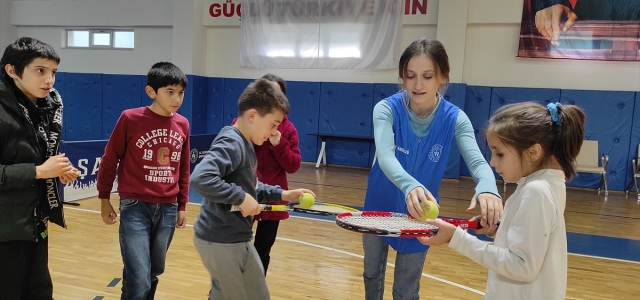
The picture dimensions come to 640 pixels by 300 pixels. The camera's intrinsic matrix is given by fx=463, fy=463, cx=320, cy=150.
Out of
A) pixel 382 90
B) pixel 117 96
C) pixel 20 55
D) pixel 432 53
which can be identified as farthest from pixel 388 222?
pixel 117 96

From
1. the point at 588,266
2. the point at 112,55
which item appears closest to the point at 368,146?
the point at 588,266

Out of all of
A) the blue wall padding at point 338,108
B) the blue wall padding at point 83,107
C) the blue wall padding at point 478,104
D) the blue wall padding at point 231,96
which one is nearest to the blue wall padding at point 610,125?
the blue wall padding at point 338,108

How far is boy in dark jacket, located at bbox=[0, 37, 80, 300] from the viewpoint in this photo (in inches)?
86.8

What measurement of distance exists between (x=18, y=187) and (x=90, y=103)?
42.0 feet

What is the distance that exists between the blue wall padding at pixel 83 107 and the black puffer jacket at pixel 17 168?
12.3m

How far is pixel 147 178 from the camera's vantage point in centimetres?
281

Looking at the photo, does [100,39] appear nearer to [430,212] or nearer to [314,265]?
[314,265]

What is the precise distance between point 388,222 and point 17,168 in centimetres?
175

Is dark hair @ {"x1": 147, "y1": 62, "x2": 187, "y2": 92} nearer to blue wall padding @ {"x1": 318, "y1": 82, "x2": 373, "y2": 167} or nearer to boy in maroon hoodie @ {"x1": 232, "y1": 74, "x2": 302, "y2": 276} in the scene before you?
boy in maroon hoodie @ {"x1": 232, "y1": 74, "x2": 302, "y2": 276}

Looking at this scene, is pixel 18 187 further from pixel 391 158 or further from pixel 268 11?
pixel 268 11

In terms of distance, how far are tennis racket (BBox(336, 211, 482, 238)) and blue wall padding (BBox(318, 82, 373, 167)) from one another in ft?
30.0

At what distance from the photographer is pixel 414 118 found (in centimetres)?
226

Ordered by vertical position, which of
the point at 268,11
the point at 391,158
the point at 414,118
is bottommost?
the point at 391,158

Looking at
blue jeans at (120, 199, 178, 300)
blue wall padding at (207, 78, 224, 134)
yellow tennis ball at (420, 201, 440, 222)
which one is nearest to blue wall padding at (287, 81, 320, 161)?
blue wall padding at (207, 78, 224, 134)
